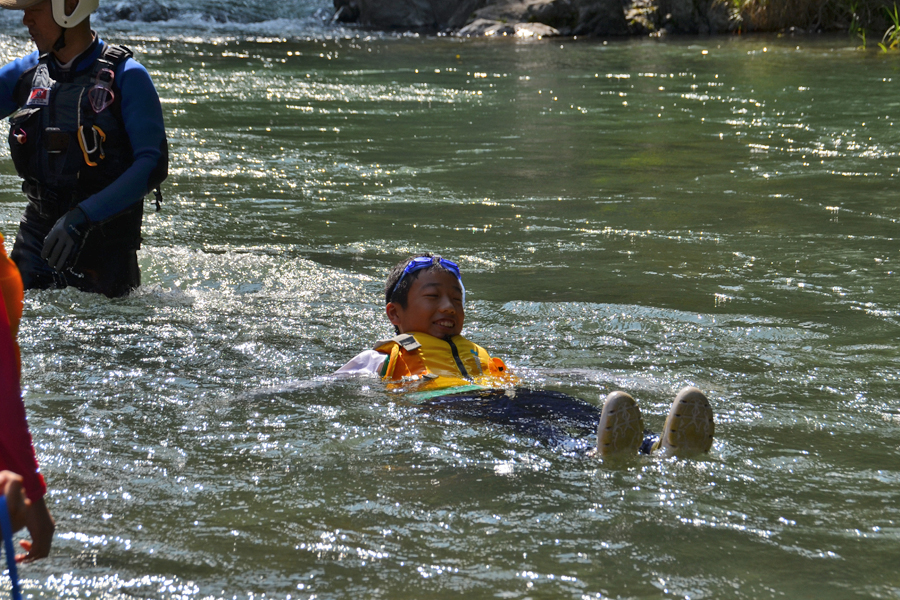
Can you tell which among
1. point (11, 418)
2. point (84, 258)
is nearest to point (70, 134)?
point (84, 258)

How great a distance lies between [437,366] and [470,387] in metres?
0.32

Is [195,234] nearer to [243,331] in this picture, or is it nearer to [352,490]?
[243,331]

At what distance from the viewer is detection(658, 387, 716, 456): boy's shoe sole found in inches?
165

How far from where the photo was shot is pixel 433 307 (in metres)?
5.52

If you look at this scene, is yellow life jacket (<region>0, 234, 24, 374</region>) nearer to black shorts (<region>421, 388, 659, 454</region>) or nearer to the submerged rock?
black shorts (<region>421, 388, 659, 454</region>)

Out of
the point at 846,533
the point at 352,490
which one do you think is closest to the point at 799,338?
the point at 846,533

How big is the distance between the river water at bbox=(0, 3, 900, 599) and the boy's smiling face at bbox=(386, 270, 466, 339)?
0.48 meters

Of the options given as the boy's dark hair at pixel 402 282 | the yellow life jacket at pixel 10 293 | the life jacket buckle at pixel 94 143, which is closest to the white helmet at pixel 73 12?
the life jacket buckle at pixel 94 143

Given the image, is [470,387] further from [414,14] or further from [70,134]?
[414,14]

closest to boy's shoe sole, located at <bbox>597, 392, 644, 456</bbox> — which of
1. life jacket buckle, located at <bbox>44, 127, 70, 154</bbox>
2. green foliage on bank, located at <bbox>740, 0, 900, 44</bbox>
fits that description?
life jacket buckle, located at <bbox>44, 127, 70, 154</bbox>

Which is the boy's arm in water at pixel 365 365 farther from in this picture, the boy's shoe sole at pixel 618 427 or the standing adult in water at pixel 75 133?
the standing adult in water at pixel 75 133

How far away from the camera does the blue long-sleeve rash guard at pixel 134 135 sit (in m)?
5.73

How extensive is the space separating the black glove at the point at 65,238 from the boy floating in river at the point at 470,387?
161 centimetres

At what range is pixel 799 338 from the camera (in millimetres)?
5969
